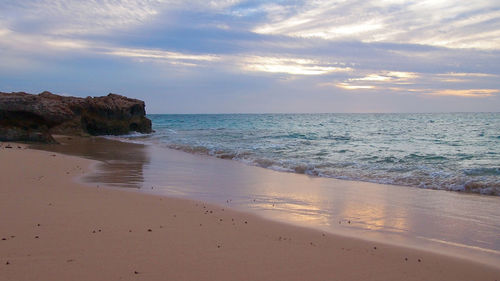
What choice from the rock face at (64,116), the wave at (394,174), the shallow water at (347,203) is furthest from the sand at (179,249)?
the rock face at (64,116)

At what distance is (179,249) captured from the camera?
4125 mm

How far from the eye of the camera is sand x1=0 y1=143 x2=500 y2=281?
3.56 meters

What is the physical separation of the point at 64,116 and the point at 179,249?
24.9 m

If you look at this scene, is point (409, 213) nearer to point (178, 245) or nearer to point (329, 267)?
point (329, 267)

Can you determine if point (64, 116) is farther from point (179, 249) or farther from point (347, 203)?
point (179, 249)

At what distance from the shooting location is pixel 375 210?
678 cm

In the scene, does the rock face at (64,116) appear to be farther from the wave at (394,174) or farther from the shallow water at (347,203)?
the wave at (394,174)

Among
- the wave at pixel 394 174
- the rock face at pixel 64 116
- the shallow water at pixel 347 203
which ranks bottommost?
the shallow water at pixel 347 203

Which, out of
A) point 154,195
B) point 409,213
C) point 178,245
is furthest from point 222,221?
point 409,213

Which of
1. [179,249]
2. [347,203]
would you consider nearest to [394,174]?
[347,203]

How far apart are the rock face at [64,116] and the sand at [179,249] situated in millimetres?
14885

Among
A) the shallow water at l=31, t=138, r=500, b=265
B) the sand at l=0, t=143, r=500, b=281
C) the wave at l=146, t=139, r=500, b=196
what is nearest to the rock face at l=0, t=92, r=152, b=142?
the shallow water at l=31, t=138, r=500, b=265

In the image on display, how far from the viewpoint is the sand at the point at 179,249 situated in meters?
3.56

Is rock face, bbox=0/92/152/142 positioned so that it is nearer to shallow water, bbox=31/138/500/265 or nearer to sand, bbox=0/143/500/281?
shallow water, bbox=31/138/500/265
